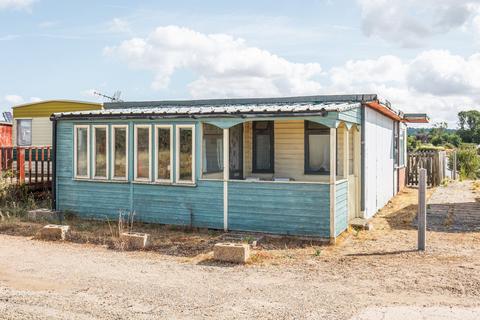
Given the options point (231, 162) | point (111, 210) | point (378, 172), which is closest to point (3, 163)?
point (111, 210)

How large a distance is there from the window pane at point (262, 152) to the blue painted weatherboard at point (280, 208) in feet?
7.27

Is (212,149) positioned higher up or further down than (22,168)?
higher up

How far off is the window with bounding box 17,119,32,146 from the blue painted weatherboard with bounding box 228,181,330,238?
42.6ft

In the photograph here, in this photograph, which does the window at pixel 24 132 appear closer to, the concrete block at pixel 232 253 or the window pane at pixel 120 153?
the window pane at pixel 120 153

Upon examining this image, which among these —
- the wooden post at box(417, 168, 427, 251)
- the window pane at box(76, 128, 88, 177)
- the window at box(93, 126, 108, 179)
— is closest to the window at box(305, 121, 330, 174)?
the wooden post at box(417, 168, 427, 251)

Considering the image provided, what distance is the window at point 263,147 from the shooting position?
479 inches

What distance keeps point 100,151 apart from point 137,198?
4.98ft

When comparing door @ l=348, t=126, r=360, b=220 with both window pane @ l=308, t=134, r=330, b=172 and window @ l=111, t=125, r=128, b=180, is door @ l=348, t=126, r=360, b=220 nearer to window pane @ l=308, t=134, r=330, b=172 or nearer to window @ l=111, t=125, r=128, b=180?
window pane @ l=308, t=134, r=330, b=172

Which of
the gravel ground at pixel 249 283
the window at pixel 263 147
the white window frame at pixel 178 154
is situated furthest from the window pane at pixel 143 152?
the window at pixel 263 147

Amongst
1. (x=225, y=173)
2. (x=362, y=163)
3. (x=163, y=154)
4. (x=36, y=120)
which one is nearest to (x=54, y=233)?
(x=163, y=154)

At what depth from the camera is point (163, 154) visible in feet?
36.1

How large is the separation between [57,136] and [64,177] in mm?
1034

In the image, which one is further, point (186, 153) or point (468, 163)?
point (468, 163)

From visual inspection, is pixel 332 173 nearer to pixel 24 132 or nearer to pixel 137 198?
pixel 137 198
